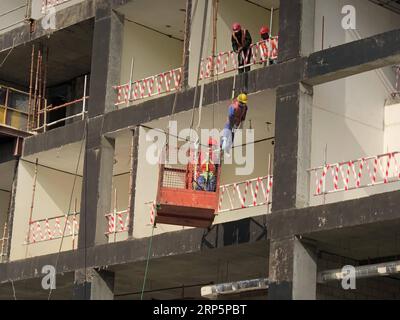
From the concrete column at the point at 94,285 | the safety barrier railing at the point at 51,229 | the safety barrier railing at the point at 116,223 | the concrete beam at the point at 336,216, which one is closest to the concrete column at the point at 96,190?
the safety barrier railing at the point at 116,223

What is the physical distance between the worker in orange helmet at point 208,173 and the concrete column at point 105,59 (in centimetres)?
645

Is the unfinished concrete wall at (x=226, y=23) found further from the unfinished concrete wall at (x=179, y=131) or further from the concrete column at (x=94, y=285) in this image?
the concrete column at (x=94, y=285)

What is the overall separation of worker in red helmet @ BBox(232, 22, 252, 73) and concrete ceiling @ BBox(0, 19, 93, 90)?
647cm

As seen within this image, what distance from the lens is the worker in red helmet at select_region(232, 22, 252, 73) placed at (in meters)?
33.6

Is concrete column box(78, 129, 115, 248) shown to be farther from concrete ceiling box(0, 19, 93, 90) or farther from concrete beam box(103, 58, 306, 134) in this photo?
concrete ceiling box(0, 19, 93, 90)

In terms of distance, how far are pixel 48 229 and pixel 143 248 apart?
255 inches

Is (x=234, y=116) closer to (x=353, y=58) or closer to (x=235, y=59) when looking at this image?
(x=353, y=58)

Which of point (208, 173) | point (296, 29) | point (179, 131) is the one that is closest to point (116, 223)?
point (179, 131)

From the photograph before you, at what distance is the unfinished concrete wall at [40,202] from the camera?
39.2 metres

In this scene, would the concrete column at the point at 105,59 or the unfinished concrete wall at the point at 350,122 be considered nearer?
the unfinished concrete wall at the point at 350,122

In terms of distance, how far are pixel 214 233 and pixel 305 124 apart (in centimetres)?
370

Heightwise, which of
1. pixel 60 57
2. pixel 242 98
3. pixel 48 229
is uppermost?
pixel 60 57

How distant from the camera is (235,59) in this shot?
1398 inches
